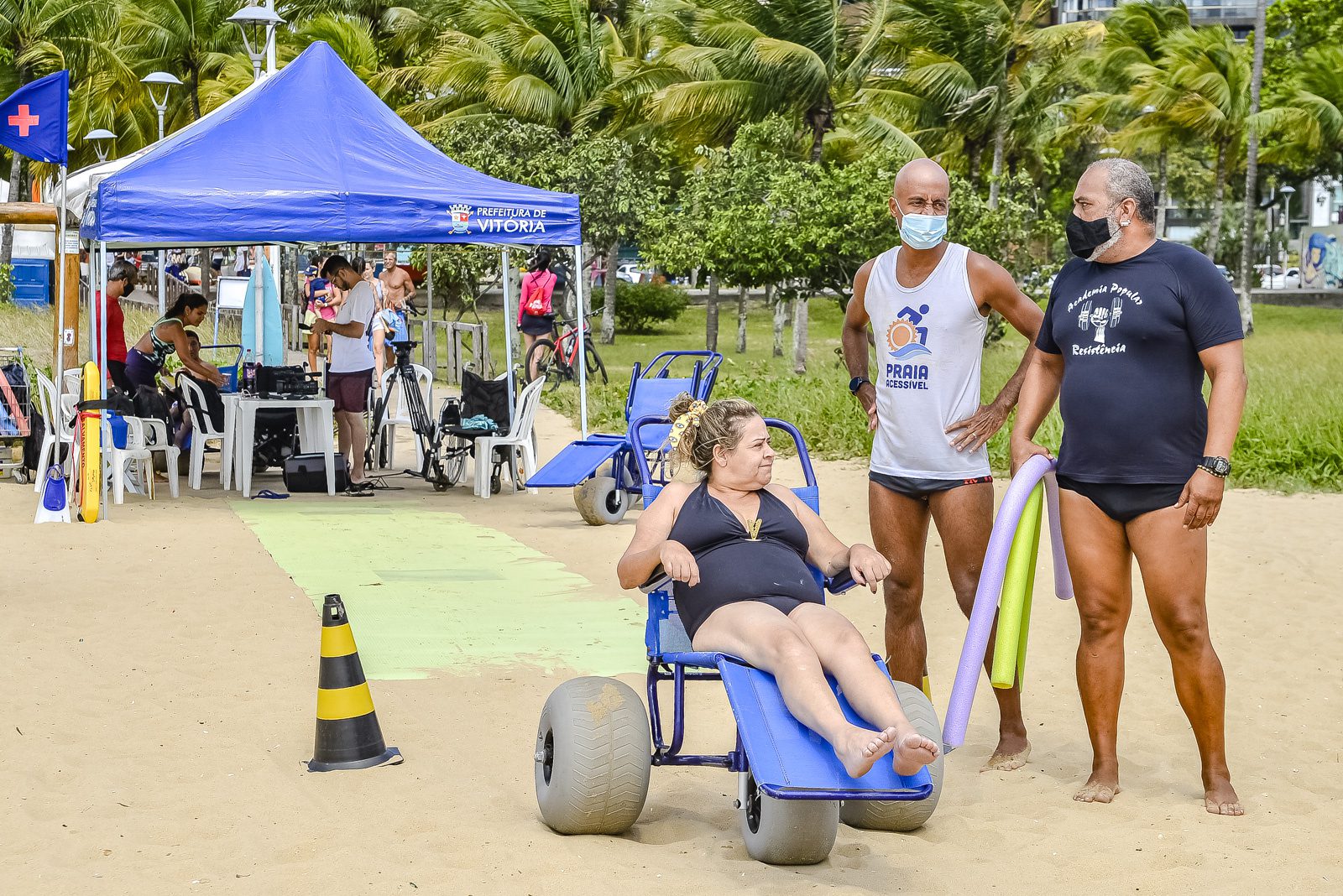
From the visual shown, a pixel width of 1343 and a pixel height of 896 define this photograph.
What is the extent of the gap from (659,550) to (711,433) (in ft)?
1.43

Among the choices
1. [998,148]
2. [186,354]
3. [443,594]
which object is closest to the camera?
[443,594]

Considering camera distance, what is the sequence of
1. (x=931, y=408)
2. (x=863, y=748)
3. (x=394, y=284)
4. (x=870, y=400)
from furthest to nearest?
1. (x=394, y=284)
2. (x=870, y=400)
3. (x=931, y=408)
4. (x=863, y=748)

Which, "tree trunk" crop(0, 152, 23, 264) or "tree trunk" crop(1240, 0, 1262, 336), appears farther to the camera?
"tree trunk" crop(0, 152, 23, 264)

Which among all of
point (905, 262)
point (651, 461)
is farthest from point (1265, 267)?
point (905, 262)

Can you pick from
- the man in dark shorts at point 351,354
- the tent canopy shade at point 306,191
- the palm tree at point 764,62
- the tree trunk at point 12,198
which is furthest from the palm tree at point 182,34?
the man in dark shorts at point 351,354

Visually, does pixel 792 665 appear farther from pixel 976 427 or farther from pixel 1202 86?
pixel 1202 86

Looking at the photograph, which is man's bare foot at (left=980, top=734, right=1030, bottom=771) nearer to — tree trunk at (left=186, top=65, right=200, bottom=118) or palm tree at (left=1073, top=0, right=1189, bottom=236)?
tree trunk at (left=186, top=65, right=200, bottom=118)

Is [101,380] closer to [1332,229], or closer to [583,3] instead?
[583,3]

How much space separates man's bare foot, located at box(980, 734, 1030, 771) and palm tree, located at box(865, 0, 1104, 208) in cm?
2351

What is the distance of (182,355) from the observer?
37.8 ft

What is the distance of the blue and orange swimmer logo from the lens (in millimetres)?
4602

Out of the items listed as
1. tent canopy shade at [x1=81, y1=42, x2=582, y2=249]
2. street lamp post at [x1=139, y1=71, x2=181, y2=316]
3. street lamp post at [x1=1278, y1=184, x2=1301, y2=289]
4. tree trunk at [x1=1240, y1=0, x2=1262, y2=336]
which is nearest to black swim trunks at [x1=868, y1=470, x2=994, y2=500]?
tent canopy shade at [x1=81, y1=42, x2=582, y2=249]

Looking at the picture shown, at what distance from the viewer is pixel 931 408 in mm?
4602

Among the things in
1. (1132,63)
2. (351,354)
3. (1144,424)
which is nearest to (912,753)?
(1144,424)
